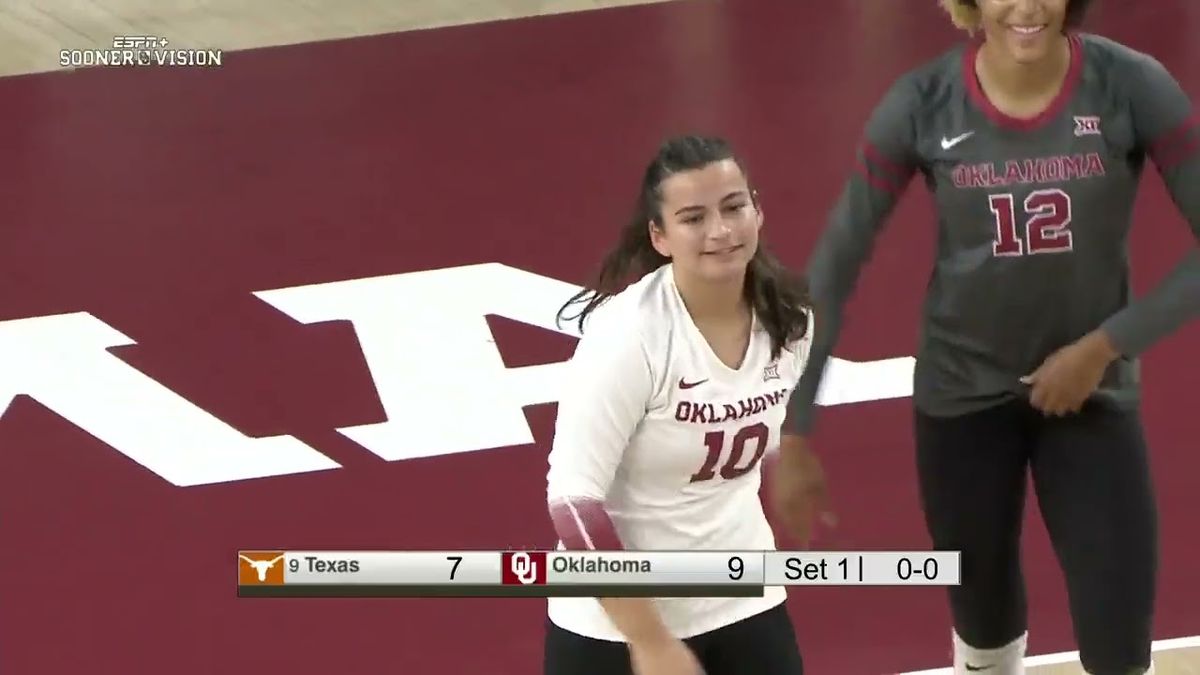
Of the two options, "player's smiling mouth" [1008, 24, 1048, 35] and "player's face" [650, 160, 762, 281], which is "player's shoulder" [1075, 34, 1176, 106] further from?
"player's face" [650, 160, 762, 281]

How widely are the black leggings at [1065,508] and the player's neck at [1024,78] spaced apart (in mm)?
561

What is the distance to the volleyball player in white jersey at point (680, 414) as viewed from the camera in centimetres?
272

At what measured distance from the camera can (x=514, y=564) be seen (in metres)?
3.07

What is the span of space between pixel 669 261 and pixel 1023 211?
2.02ft

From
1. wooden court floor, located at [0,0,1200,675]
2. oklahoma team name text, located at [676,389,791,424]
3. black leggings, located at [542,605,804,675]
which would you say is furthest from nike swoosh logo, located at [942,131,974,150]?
wooden court floor, located at [0,0,1200,675]

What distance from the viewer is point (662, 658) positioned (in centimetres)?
269

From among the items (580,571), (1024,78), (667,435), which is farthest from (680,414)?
(1024,78)

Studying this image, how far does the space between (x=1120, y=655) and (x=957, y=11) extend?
3.99ft

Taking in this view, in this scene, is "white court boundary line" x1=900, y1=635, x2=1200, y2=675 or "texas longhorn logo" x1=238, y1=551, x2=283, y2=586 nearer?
"texas longhorn logo" x1=238, y1=551, x2=283, y2=586

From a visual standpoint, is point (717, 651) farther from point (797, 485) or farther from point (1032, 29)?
point (1032, 29)

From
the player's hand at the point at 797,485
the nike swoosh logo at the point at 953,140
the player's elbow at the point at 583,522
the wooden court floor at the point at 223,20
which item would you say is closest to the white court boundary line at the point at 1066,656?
the player's hand at the point at 797,485

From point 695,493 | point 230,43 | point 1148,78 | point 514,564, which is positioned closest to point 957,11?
point 1148,78

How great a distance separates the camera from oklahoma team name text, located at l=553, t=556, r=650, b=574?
2.75 m

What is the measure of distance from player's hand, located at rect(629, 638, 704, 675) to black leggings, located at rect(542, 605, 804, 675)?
20 cm
